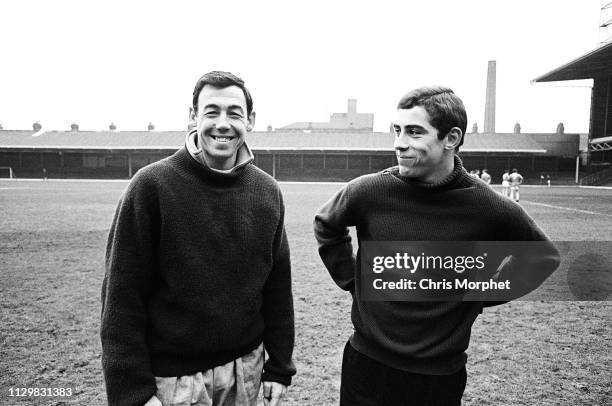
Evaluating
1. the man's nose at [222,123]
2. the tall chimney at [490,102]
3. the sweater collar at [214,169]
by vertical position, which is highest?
the tall chimney at [490,102]

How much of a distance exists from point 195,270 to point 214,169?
0.47 meters

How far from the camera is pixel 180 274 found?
73.9 inches

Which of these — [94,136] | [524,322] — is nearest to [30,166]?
[94,136]

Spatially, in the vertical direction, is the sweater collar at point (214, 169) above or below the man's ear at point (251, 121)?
below

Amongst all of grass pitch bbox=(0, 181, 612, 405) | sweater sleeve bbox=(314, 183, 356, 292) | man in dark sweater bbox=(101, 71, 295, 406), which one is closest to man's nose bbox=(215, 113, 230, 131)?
man in dark sweater bbox=(101, 71, 295, 406)

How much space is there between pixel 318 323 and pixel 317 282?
1709mm

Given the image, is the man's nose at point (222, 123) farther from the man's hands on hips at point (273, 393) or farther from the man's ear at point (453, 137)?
the man's hands on hips at point (273, 393)

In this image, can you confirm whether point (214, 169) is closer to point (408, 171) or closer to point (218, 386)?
point (408, 171)

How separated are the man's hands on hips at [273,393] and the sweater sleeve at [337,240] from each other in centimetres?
60

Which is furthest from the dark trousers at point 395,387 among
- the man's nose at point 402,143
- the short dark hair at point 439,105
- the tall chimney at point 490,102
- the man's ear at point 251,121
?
the tall chimney at point 490,102

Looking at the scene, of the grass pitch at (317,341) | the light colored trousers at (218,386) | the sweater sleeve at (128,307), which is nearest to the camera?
the sweater sleeve at (128,307)

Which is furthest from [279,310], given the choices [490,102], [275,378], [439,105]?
[490,102]

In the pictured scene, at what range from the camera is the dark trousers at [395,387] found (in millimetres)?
1973

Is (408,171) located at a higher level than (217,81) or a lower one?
lower
